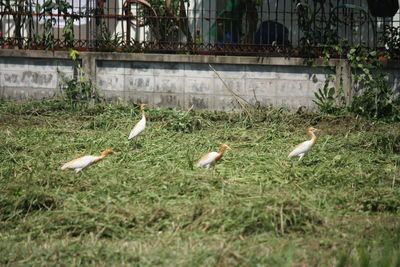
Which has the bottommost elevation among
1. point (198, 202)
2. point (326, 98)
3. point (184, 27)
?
point (198, 202)

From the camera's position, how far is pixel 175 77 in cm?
1258

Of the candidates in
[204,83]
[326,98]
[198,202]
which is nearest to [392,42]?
[326,98]

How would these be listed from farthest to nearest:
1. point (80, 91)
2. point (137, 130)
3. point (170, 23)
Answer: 1. point (170, 23)
2. point (80, 91)
3. point (137, 130)

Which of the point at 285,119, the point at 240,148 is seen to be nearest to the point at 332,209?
the point at 240,148

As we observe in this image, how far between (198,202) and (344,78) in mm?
6371

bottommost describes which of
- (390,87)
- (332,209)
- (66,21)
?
(332,209)

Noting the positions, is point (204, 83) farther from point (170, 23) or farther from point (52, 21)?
point (52, 21)

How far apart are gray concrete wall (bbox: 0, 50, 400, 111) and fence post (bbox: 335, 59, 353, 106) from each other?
0.02 meters

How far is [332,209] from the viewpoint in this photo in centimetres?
666

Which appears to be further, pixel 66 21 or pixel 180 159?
pixel 66 21

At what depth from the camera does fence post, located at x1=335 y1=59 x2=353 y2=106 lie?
12289mm

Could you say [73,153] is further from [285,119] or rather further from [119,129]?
[285,119]

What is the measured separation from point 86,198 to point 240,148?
343 cm

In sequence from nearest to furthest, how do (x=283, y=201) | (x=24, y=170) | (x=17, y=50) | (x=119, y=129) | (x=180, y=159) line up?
1. (x=283, y=201)
2. (x=24, y=170)
3. (x=180, y=159)
4. (x=119, y=129)
5. (x=17, y=50)
